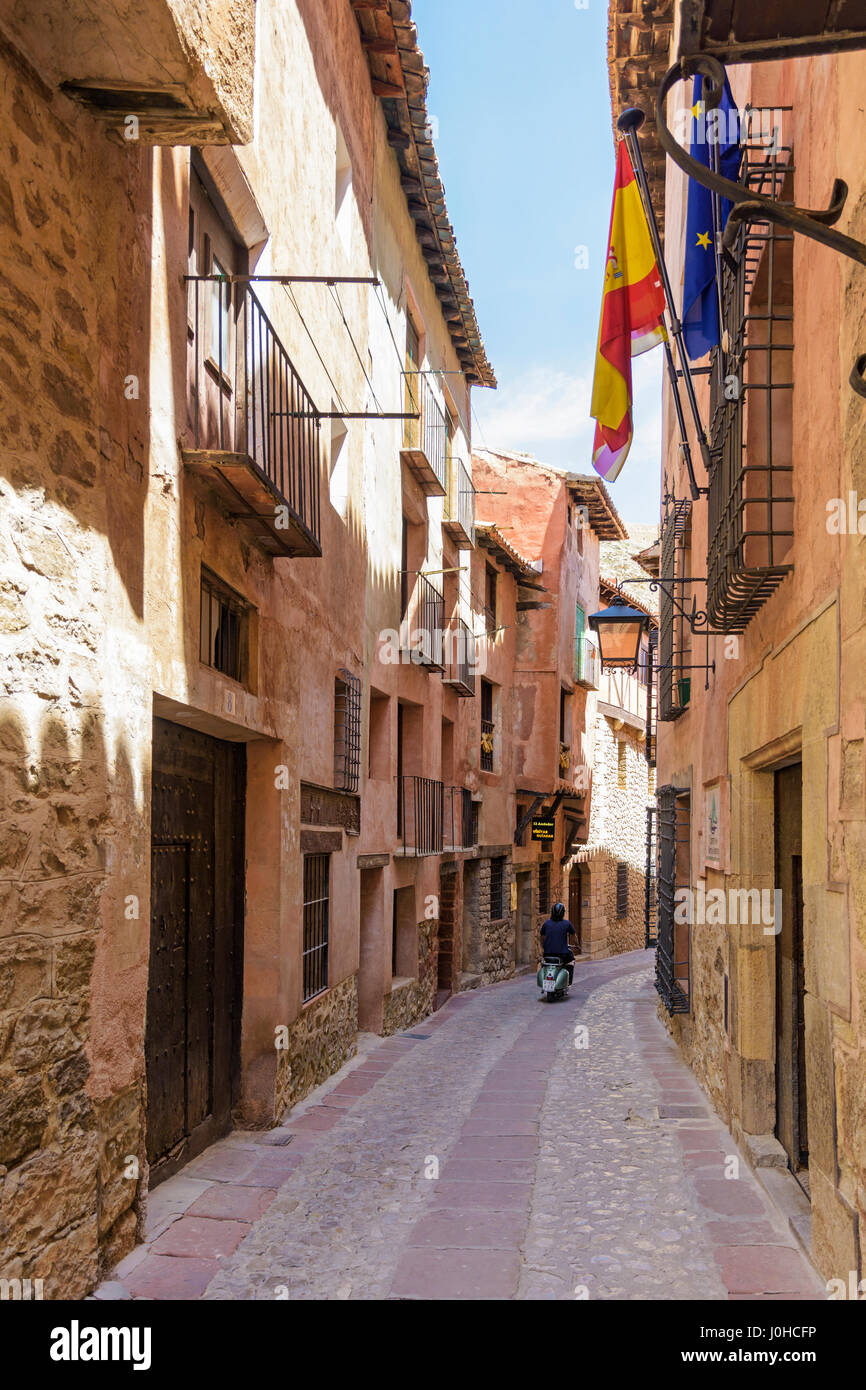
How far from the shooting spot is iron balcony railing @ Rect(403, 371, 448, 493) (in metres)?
14.4

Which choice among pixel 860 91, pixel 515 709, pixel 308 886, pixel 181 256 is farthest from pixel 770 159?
pixel 515 709

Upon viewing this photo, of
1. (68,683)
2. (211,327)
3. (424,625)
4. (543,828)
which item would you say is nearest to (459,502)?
(424,625)

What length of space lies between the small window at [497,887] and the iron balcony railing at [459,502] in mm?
6564

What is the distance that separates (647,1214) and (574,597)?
21.6 meters

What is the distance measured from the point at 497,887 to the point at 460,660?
599 cm

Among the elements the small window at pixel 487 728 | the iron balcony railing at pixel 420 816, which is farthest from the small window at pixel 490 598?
the iron balcony railing at pixel 420 816

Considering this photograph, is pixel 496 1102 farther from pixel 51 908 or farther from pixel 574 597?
pixel 574 597

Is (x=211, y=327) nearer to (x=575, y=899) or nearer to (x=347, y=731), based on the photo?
(x=347, y=731)

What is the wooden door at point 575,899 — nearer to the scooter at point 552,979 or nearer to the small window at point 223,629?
the scooter at point 552,979

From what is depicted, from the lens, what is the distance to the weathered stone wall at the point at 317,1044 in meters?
7.96

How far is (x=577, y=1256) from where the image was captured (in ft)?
17.4

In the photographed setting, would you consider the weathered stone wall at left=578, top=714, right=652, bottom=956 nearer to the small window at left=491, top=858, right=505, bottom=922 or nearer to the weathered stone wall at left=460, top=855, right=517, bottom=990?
the small window at left=491, top=858, right=505, bottom=922

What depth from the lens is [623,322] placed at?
7.86 m

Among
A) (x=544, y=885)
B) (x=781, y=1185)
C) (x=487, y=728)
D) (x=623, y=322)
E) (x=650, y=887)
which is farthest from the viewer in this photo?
(x=544, y=885)
